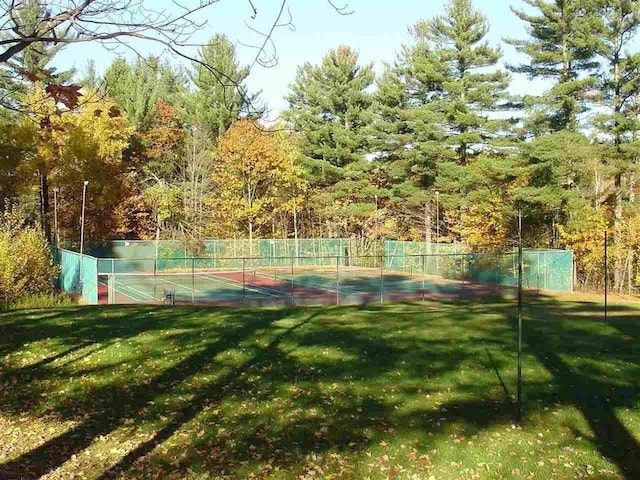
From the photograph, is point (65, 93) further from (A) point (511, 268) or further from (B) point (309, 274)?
(B) point (309, 274)

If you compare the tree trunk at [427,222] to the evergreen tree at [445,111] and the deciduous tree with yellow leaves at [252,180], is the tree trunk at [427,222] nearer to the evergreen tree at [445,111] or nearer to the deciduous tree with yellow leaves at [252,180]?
the evergreen tree at [445,111]

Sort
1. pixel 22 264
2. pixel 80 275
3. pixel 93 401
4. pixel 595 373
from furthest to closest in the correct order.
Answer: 1. pixel 80 275
2. pixel 22 264
3. pixel 595 373
4. pixel 93 401

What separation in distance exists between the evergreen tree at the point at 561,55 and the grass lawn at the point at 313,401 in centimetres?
2166

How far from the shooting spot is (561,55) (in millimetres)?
30703

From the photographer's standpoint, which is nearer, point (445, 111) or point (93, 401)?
point (93, 401)

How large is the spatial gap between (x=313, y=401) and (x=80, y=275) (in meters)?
18.9

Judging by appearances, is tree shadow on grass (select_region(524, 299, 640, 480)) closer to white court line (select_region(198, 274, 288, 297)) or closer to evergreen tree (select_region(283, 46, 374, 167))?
white court line (select_region(198, 274, 288, 297))

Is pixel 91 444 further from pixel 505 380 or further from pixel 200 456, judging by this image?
pixel 505 380

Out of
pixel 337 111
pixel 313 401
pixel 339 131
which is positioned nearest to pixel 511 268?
pixel 339 131

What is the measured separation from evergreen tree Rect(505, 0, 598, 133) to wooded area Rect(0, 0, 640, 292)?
9 cm

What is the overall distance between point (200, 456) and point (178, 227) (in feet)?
134

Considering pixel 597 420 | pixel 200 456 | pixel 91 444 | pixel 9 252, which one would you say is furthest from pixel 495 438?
pixel 9 252

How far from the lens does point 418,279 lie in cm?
3212

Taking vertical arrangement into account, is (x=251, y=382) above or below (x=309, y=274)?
above
